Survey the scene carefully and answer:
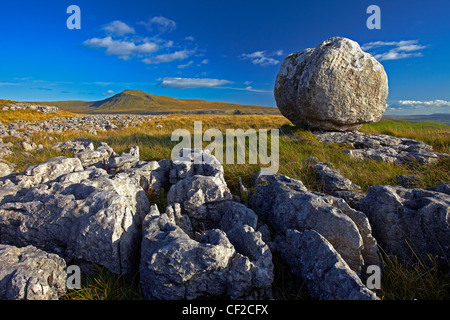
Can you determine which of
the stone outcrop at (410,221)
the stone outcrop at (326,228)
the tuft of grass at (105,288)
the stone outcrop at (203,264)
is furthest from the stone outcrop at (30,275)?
the stone outcrop at (410,221)

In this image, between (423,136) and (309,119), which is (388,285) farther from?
(423,136)

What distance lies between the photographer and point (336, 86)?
31.3 ft

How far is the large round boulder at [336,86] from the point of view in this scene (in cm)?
948

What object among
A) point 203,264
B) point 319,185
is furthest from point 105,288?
point 319,185

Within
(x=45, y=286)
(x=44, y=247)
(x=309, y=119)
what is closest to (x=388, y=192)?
(x=45, y=286)

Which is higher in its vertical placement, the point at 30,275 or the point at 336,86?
the point at 336,86

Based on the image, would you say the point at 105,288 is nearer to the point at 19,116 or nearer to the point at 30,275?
the point at 30,275

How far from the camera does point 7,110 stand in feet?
120

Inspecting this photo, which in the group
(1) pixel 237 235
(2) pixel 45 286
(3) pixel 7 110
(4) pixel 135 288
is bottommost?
(4) pixel 135 288

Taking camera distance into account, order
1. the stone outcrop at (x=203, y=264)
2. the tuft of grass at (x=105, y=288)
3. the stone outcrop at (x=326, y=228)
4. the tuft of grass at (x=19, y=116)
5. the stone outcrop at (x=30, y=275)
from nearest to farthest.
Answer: the stone outcrop at (x=30, y=275)
the stone outcrop at (x=203, y=264)
the tuft of grass at (x=105, y=288)
the stone outcrop at (x=326, y=228)
the tuft of grass at (x=19, y=116)

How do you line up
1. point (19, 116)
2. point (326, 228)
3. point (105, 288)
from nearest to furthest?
point (105, 288)
point (326, 228)
point (19, 116)

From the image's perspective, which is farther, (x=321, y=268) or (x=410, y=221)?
(x=410, y=221)

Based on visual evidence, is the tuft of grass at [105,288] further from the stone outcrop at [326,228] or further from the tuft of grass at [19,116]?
the tuft of grass at [19,116]
